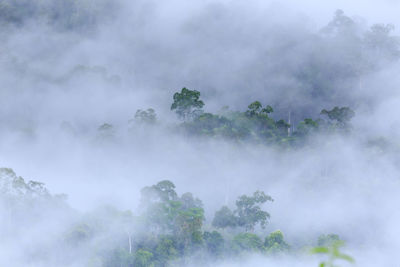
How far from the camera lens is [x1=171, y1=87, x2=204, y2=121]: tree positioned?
2179 inches

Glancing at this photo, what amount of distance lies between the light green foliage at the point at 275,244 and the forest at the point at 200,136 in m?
0.14

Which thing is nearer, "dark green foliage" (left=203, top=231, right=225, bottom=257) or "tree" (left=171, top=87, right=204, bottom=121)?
"dark green foliage" (left=203, top=231, right=225, bottom=257)

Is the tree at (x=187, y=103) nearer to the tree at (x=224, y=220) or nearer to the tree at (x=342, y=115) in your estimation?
the tree at (x=342, y=115)

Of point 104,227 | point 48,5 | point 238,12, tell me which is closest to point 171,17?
point 238,12

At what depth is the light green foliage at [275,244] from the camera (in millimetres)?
39344

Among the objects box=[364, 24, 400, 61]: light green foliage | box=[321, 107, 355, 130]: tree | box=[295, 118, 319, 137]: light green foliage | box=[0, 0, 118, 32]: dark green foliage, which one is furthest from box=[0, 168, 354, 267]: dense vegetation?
box=[0, 0, 118, 32]: dark green foliage

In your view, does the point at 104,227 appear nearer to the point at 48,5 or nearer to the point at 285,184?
the point at 285,184

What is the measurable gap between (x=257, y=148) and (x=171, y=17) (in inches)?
2032

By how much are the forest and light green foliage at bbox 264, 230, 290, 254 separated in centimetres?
14

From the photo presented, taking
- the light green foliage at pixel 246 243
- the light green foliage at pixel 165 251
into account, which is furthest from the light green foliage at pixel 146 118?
the light green foliage at pixel 246 243

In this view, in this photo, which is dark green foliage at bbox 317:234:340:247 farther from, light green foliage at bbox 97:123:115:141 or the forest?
light green foliage at bbox 97:123:115:141

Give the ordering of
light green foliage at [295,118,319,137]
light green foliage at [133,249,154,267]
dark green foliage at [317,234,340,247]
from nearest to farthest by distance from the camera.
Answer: light green foliage at [133,249,154,267] → dark green foliage at [317,234,340,247] → light green foliage at [295,118,319,137]

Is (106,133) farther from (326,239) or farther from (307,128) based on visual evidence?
(326,239)

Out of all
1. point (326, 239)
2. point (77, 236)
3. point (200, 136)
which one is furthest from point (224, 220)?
point (200, 136)
